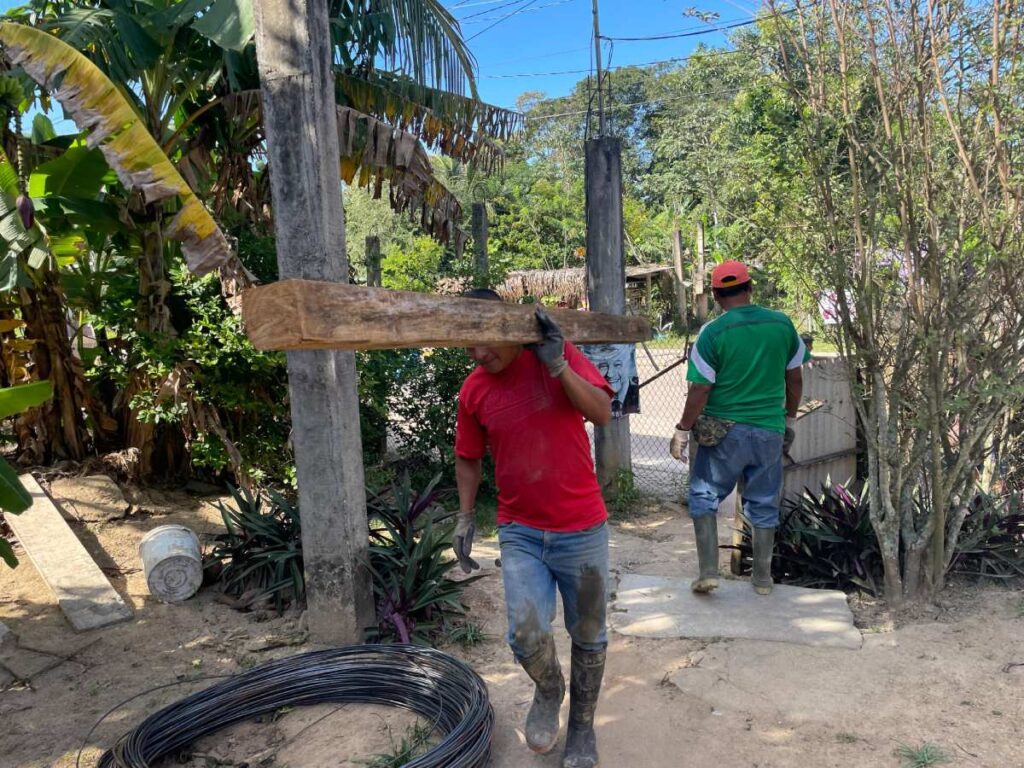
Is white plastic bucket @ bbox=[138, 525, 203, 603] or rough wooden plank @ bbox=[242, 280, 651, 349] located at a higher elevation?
rough wooden plank @ bbox=[242, 280, 651, 349]

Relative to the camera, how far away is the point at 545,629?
117 inches

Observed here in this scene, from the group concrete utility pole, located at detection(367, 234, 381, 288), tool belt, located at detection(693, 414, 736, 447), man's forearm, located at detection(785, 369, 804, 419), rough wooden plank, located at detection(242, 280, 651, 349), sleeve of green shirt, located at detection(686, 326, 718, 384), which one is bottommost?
tool belt, located at detection(693, 414, 736, 447)

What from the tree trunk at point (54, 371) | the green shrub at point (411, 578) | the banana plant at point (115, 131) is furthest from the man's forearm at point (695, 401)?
the tree trunk at point (54, 371)

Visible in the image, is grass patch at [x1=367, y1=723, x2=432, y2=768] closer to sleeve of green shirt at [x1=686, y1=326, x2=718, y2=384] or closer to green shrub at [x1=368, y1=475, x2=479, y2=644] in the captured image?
green shrub at [x1=368, y1=475, x2=479, y2=644]

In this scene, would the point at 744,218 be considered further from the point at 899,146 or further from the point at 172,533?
the point at 172,533

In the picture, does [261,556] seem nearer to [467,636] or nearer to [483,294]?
[467,636]

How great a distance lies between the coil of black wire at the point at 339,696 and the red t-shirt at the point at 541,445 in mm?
1003

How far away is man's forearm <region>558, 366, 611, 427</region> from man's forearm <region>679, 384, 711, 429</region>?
5.85 ft

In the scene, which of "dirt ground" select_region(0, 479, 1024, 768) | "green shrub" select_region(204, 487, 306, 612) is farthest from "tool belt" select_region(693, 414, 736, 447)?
"green shrub" select_region(204, 487, 306, 612)

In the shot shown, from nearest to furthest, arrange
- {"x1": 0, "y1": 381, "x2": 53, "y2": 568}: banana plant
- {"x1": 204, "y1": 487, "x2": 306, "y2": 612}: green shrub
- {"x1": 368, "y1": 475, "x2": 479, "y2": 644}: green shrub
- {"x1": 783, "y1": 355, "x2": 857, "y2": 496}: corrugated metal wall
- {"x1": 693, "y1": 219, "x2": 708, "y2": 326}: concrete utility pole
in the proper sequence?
1. {"x1": 0, "y1": 381, "x2": 53, "y2": 568}: banana plant
2. {"x1": 368, "y1": 475, "x2": 479, "y2": 644}: green shrub
3. {"x1": 204, "y1": 487, "x2": 306, "y2": 612}: green shrub
4. {"x1": 783, "y1": 355, "x2": 857, "y2": 496}: corrugated metal wall
5. {"x1": 693, "y1": 219, "x2": 708, "y2": 326}: concrete utility pole

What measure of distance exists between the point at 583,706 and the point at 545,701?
0.66 feet

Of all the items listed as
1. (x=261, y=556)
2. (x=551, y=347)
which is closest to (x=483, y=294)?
(x=551, y=347)

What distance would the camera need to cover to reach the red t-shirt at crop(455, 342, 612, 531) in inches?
116

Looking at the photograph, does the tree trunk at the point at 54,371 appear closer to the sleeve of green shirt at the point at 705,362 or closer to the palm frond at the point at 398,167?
the palm frond at the point at 398,167
